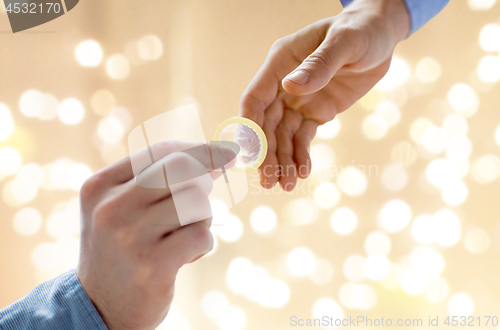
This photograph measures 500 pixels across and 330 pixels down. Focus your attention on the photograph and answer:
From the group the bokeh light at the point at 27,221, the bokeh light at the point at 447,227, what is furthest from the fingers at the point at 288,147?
the bokeh light at the point at 27,221

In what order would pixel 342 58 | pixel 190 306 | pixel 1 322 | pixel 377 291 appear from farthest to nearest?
pixel 190 306 → pixel 377 291 → pixel 342 58 → pixel 1 322

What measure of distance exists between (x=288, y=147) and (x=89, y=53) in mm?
723

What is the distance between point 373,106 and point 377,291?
592mm

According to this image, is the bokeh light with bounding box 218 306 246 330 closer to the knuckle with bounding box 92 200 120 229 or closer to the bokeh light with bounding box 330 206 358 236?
the bokeh light with bounding box 330 206 358 236

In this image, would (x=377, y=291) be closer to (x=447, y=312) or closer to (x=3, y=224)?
A: (x=447, y=312)

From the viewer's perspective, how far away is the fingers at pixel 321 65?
59 centimetres

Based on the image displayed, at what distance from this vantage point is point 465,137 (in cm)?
107

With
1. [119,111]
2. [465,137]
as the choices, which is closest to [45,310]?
[119,111]

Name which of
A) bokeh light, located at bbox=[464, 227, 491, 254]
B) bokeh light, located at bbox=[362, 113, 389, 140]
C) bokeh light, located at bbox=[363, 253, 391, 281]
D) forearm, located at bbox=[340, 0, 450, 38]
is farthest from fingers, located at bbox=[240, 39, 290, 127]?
bokeh light, located at bbox=[464, 227, 491, 254]

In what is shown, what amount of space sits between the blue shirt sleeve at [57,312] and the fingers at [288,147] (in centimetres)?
47

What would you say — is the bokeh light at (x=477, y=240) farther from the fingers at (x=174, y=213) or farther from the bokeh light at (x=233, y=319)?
the fingers at (x=174, y=213)

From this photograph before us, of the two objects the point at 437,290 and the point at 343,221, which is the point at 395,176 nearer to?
the point at 343,221

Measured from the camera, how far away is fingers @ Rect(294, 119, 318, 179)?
0.81m

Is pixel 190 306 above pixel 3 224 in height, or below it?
below
